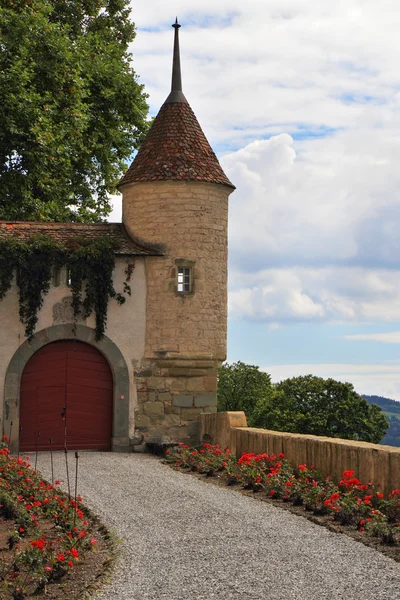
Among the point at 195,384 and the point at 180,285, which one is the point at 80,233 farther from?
the point at 195,384

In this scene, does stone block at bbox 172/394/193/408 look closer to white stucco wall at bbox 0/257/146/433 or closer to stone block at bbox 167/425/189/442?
stone block at bbox 167/425/189/442

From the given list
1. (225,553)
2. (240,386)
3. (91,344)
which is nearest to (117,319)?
(91,344)

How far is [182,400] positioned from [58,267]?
12.9 ft

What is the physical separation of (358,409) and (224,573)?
69.9ft

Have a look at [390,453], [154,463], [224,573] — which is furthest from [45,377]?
[224,573]

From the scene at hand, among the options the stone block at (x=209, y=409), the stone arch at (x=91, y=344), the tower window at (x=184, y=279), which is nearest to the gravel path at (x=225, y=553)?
the stone arch at (x=91, y=344)

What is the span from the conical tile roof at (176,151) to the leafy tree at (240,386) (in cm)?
1761

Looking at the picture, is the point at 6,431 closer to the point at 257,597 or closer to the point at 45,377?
the point at 45,377

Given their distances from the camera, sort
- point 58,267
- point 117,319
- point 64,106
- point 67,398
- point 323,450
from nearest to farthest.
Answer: point 323,450, point 58,267, point 67,398, point 117,319, point 64,106

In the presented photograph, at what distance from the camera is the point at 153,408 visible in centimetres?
1905

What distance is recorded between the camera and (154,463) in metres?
16.5

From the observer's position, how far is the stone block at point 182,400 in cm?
1911

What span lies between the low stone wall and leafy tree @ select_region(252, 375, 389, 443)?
463 inches

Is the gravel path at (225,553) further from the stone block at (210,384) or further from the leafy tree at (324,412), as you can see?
the leafy tree at (324,412)
